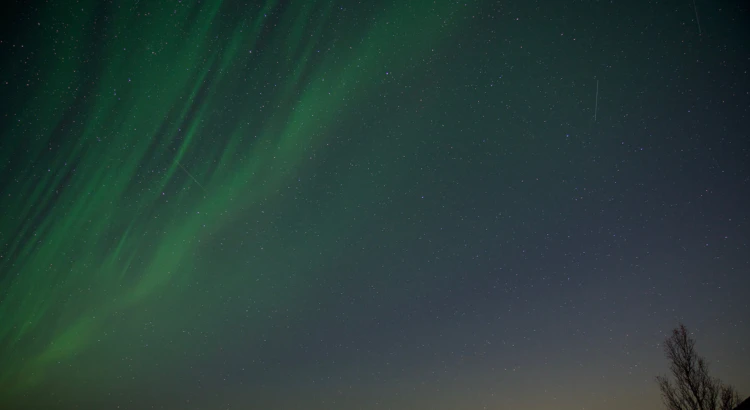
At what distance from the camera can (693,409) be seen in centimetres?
1368

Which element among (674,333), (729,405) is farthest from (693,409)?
(674,333)

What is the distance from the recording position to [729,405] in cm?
1322

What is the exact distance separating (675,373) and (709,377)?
951 millimetres

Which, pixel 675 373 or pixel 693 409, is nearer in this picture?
pixel 693 409

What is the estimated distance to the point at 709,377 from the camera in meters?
14.0

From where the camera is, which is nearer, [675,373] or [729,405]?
[729,405]

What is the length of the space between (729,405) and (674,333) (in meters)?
2.62

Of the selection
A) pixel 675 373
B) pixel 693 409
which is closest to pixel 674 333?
pixel 675 373

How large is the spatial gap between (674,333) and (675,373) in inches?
56.4

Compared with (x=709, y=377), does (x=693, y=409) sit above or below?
below

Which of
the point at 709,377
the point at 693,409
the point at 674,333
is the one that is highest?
the point at 674,333

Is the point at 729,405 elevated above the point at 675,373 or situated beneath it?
situated beneath

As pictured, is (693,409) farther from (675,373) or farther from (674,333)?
(674,333)

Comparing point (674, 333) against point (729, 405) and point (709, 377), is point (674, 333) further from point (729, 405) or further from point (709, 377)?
point (729, 405)
